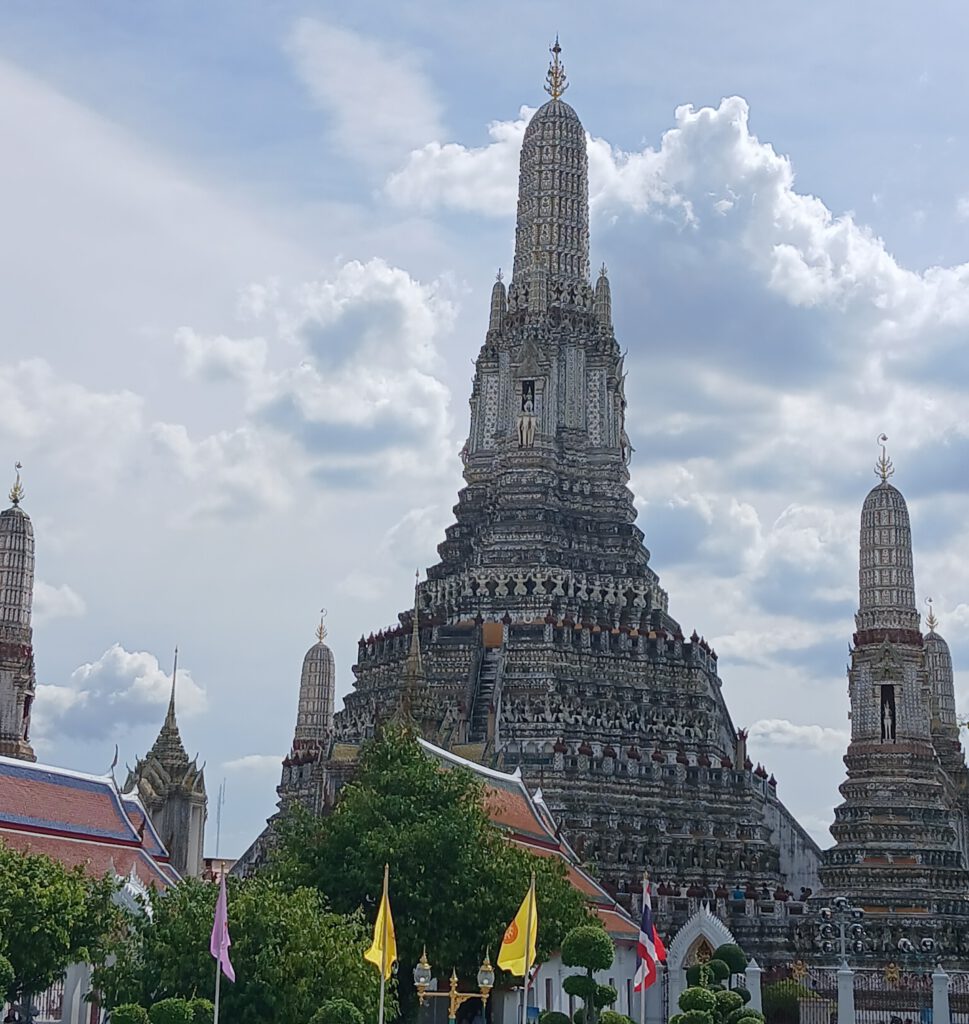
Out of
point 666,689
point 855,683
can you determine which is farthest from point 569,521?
point 855,683

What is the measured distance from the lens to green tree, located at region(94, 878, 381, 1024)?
33.2m

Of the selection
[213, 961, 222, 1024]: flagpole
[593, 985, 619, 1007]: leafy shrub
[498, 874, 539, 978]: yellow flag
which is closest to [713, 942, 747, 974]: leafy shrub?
[593, 985, 619, 1007]: leafy shrub

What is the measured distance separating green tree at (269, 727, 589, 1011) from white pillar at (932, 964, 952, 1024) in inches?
533

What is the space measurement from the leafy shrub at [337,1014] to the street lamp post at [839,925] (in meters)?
30.2

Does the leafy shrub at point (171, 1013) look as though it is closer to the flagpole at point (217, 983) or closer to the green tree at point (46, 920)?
the flagpole at point (217, 983)

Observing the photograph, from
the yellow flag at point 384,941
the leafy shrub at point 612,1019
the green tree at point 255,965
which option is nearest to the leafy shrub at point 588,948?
the leafy shrub at point 612,1019

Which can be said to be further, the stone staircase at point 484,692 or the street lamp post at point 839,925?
the stone staircase at point 484,692

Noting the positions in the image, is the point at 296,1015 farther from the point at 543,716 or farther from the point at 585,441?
the point at 585,441

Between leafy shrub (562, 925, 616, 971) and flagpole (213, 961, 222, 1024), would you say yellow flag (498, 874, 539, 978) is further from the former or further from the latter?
flagpole (213, 961, 222, 1024)

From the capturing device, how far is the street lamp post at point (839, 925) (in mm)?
58844

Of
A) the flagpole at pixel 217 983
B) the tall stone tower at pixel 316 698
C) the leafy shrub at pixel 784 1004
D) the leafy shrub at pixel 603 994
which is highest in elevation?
the tall stone tower at pixel 316 698

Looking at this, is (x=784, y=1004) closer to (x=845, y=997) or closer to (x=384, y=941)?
(x=845, y=997)

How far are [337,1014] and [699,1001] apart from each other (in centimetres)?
1095

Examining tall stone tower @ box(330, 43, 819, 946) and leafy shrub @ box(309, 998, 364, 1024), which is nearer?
leafy shrub @ box(309, 998, 364, 1024)
